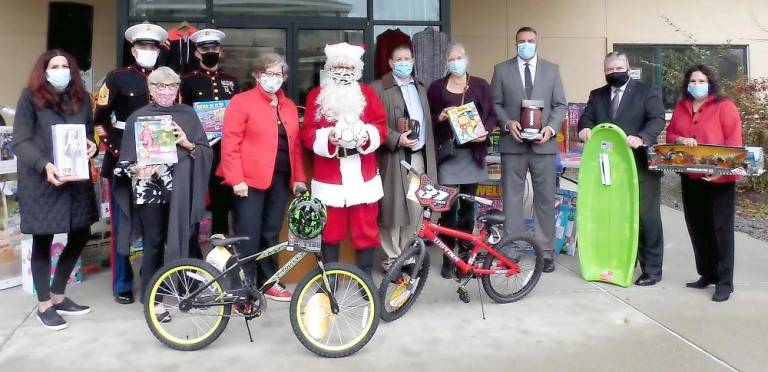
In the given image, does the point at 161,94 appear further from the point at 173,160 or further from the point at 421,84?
the point at 421,84

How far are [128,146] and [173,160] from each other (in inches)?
12.5

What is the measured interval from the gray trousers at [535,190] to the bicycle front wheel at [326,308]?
2.06 metres

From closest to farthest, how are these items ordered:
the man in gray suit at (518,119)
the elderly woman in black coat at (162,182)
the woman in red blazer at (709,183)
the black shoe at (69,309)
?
the elderly woman in black coat at (162,182) → the black shoe at (69,309) → the woman in red blazer at (709,183) → the man in gray suit at (518,119)

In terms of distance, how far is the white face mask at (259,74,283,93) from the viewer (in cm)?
455

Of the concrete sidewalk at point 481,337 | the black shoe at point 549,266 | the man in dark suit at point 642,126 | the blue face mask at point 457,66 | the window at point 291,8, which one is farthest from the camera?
the window at point 291,8

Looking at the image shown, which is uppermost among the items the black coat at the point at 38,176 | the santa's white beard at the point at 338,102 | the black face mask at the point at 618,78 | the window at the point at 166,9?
the window at the point at 166,9

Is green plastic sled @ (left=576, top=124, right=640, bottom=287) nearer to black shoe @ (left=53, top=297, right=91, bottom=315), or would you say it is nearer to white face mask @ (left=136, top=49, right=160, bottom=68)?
white face mask @ (left=136, top=49, right=160, bottom=68)

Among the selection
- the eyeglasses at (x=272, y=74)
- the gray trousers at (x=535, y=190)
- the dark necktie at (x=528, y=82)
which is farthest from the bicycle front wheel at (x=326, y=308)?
the dark necktie at (x=528, y=82)

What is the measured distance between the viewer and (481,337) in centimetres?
421

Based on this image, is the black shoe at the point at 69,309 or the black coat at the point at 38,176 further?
the black shoe at the point at 69,309

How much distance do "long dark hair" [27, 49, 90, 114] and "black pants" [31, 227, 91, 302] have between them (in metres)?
0.82

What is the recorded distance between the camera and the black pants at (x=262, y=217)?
464cm

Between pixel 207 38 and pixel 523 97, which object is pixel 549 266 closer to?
pixel 523 97

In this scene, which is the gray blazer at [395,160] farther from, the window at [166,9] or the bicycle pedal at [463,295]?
the window at [166,9]
